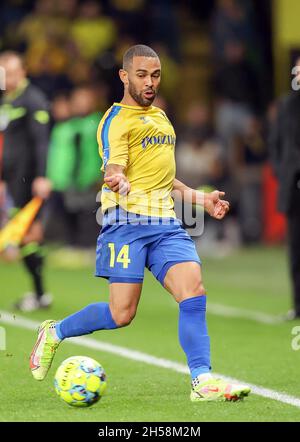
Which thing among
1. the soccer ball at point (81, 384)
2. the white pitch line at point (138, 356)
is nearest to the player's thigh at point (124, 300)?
the soccer ball at point (81, 384)

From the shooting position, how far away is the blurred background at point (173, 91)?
20016mm

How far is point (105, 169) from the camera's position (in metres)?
7.94

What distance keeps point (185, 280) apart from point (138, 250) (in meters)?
0.36

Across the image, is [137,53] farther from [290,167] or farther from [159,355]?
[290,167]

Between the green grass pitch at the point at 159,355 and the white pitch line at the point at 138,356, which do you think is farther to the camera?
the white pitch line at the point at 138,356

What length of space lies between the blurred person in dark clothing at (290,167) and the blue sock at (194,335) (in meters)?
→ 4.51

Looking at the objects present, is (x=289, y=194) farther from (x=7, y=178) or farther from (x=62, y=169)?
(x=62, y=169)

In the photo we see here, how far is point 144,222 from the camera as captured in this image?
8195mm

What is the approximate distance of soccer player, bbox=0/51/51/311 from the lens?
527 inches

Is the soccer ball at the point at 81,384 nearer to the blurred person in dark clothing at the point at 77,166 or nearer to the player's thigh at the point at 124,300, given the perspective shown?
the player's thigh at the point at 124,300

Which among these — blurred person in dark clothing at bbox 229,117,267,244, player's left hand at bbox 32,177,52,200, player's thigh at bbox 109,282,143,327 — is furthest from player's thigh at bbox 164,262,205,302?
blurred person in dark clothing at bbox 229,117,267,244

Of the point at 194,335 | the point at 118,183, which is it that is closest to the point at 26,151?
the point at 194,335

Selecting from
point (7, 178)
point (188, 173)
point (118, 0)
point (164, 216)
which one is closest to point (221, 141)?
point (188, 173)

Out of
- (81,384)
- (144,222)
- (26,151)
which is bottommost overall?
(81,384)
